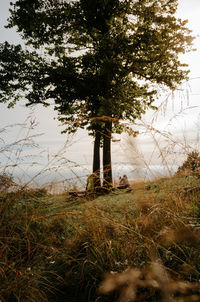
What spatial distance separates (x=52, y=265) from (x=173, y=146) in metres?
1.99

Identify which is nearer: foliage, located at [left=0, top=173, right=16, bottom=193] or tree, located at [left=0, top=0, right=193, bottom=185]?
foliage, located at [left=0, top=173, right=16, bottom=193]

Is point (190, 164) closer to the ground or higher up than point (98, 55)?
closer to the ground

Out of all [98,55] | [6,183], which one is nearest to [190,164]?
[6,183]

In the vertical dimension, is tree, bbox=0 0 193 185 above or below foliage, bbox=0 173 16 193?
above

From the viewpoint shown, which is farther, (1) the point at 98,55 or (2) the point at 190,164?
(1) the point at 98,55

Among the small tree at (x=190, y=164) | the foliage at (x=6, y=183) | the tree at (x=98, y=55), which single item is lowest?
the foliage at (x=6, y=183)

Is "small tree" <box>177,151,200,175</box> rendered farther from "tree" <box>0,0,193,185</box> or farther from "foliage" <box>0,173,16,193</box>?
"tree" <box>0,0,193,185</box>

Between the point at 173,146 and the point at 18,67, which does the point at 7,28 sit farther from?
the point at 173,146

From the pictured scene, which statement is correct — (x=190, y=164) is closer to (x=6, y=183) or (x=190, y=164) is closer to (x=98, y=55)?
(x=6, y=183)

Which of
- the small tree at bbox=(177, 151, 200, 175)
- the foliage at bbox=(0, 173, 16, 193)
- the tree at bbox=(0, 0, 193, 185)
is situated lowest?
the foliage at bbox=(0, 173, 16, 193)

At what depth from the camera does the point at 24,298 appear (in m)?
1.51

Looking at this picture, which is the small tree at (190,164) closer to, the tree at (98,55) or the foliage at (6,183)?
the foliage at (6,183)

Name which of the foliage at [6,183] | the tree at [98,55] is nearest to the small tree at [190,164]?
the foliage at [6,183]

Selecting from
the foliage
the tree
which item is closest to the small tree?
the foliage
